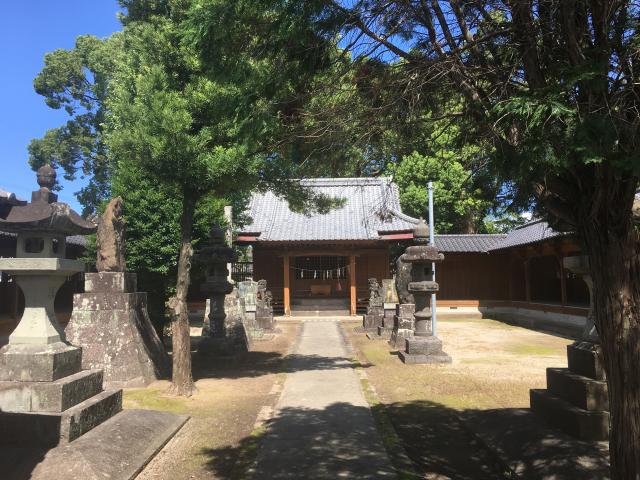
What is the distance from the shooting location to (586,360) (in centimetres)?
498

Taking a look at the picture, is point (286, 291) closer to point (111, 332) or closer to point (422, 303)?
point (422, 303)

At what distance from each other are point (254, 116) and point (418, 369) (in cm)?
727

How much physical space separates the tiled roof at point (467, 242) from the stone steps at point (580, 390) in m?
17.4

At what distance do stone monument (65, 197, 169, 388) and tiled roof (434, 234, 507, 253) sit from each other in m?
16.9

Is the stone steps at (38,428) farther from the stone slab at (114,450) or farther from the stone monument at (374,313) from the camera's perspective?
the stone monument at (374,313)

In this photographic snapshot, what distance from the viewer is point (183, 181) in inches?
301

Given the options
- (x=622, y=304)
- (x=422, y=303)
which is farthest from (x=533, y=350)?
(x=622, y=304)

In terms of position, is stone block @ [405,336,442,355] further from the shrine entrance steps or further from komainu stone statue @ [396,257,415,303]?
the shrine entrance steps

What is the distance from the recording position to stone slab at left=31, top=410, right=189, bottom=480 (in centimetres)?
411

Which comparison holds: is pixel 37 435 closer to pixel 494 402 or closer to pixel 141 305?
pixel 141 305

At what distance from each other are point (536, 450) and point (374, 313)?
12.9m

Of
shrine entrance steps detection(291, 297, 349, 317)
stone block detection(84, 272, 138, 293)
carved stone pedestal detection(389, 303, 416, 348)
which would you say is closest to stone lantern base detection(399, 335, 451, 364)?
carved stone pedestal detection(389, 303, 416, 348)

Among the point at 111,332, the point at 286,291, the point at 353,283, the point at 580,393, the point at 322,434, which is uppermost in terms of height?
the point at 353,283

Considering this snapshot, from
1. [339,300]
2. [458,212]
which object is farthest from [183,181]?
[458,212]
